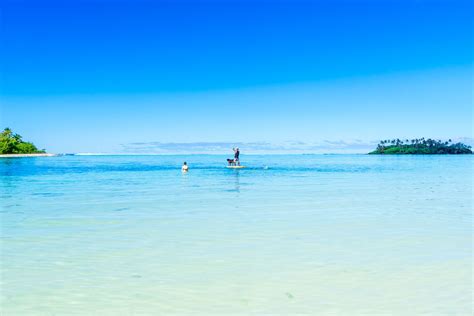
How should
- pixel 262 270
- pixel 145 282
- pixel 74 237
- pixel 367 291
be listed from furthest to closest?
pixel 74 237 → pixel 262 270 → pixel 145 282 → pixel 367 291

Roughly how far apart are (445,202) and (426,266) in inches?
405

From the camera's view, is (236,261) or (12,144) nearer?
(236,261)

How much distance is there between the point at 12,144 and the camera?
156250 millimetres

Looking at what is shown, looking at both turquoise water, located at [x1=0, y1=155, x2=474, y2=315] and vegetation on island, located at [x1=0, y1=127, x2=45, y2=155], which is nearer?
turquoise water, located at [x1=0, y1=155, x2=474, y2=315]

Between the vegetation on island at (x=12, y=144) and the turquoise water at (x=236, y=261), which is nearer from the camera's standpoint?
the turquoise water at (x=236, y=261)

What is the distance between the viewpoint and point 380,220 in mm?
12008

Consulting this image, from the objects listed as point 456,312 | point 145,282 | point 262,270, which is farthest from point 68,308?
point 456,312

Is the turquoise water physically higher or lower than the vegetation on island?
lower

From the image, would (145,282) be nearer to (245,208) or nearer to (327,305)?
(327,305)

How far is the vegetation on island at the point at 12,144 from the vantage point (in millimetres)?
151625

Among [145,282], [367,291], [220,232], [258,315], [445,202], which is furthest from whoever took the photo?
[445,202]

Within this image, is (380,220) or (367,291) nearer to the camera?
(367,291)

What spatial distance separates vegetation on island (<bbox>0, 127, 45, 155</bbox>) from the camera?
151625mm

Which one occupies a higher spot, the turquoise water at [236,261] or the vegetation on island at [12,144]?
the vegetation on island at [12,144]
